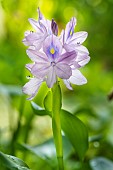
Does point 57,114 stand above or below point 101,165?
above

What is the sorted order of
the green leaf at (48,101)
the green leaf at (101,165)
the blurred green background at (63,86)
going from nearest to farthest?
1. the green leaf at (48,101)
2. the green leaf at (101,165)
3. the blurred green background at (63,86)

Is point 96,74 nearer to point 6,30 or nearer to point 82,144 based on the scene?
point 6,30

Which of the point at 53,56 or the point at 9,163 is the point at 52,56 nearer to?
the point at 53,56

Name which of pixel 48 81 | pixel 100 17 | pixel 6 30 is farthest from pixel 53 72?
pixel 6 30

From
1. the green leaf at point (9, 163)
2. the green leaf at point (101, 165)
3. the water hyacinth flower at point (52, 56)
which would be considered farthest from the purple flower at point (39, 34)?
the green leaf at point (101, 165)

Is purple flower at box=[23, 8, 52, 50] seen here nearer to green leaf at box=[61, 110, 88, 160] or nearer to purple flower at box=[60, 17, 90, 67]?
purple flower at box=[60, 17, 90, 67]

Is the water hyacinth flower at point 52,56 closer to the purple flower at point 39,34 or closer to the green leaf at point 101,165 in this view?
the purple flower at point 39,34

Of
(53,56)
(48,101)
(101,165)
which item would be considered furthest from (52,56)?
(101,165)
